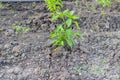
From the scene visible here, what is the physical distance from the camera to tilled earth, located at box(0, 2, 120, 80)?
3.09 m

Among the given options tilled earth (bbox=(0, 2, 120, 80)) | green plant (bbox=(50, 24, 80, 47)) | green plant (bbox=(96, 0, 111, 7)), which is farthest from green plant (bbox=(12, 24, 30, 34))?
green plant (bbox=(96, 0, 111, 7))

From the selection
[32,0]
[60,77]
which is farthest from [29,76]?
[32,0]

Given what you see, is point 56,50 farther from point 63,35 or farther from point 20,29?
point 20,29

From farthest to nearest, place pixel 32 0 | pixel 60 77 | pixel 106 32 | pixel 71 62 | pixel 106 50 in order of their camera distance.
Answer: pixel 32 0
pixel 106 32
pixel 106 50
pixel 71 62
pixel 60 77

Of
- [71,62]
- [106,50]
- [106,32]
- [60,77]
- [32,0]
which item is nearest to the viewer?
[60,77]

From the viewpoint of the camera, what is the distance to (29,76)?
120 inches

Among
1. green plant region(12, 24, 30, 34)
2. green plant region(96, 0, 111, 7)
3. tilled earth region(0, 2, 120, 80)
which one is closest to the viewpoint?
tilled earth region(0, 2, 120, 80)

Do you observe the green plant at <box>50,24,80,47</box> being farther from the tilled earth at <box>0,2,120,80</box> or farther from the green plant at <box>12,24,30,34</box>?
the green plant at <box>12,24,30,34</box>

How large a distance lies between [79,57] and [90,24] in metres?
0.77

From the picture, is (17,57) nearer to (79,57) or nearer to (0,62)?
(0,62)

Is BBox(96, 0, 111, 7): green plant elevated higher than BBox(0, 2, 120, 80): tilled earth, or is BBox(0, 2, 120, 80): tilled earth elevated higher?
BBox(96, 0, 111, 7): green plant

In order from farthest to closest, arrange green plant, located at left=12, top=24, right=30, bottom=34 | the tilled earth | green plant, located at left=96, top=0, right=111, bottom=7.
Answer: green plant, located at left=96, top=0, right=111, bottom=7
green plant, located at left=12, top=24, right=30, bottom=34
the tilled earth

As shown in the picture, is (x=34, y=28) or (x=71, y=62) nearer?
(x=71, y=62)

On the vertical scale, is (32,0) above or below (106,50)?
above
